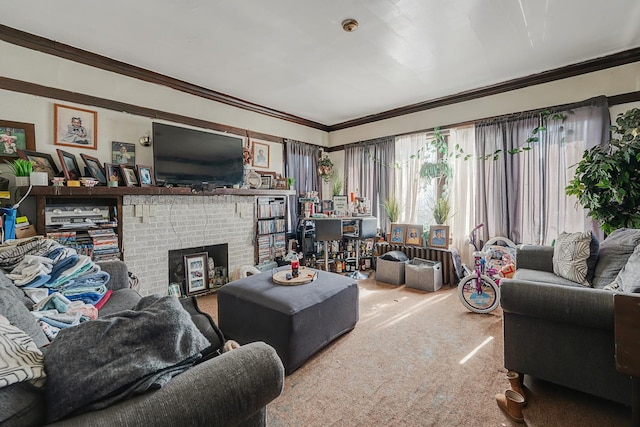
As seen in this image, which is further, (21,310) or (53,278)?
(53,278)

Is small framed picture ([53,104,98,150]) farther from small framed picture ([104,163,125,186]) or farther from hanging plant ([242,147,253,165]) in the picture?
hanging plant ([242,147,253,165])

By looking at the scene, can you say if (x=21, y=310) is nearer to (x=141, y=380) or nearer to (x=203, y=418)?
(x=141, y=380)

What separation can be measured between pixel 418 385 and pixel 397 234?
2.66 metres

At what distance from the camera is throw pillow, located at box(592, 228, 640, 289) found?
76.7 inches

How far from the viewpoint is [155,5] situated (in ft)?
6.80

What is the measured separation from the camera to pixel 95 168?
2797mm

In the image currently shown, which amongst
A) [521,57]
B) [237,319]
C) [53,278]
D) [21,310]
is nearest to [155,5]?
[53,278]

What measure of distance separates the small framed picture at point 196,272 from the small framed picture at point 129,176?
1.01m

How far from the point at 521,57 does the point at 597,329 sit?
272 cm

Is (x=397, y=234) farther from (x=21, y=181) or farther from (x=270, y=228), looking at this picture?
(x=21, y=181)

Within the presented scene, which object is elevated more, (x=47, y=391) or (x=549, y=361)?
(x=47, y=391)

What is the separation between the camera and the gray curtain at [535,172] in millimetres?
3057

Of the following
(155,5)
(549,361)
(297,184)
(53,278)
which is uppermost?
(155,5)

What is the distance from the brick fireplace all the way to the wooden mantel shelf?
0.11 m
